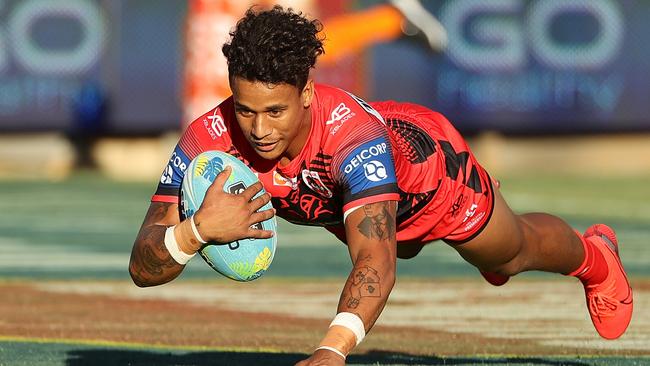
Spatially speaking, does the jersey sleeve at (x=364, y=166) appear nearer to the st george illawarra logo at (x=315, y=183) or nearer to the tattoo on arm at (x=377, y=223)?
the tattoo on arm at (x=377, y=223)

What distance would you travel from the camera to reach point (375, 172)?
6020 millimetres

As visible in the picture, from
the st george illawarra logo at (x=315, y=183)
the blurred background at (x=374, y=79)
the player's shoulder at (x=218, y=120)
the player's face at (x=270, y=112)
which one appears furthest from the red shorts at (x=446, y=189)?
the blurred background at (x=374, y=79)

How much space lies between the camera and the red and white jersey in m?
6.12

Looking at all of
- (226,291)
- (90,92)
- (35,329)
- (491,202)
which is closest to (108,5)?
(90,92)

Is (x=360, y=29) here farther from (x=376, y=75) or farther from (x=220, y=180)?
(x=220, y=180)

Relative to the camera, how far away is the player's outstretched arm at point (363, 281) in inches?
216

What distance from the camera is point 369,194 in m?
5.99

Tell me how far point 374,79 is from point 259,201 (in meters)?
21.7

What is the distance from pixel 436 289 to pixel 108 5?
54.2 ft

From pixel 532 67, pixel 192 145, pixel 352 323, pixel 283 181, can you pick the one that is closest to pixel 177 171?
pixel 192 145

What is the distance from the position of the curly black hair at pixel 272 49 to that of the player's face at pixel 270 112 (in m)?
0.04

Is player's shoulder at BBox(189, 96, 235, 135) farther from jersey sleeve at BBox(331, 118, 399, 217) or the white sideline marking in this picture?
the white sideline marking

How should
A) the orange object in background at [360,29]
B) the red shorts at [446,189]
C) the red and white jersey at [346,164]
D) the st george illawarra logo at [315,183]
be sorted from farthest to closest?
the orange object in background at [360,29]
the red shorts at [446,189]
the st george illawarra logo at [315,183]
the red and white jersey at [346,164]

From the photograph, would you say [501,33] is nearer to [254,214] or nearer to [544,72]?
[544,72]
